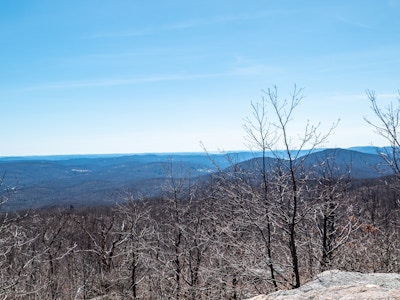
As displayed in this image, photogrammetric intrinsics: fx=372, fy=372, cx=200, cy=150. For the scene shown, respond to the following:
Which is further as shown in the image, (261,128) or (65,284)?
(65,284)

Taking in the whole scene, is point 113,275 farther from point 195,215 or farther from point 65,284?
point 65,284


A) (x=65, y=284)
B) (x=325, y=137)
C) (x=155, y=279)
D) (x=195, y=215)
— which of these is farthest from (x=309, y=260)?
(x=65, y=284)

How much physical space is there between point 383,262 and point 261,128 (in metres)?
5.75

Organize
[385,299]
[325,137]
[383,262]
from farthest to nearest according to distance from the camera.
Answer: [383,262]
[325,137]
[385,299]

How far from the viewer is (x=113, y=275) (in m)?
14.7

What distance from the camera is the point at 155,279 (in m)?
14.9

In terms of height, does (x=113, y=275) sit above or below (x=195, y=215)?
below

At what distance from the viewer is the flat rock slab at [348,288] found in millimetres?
4617

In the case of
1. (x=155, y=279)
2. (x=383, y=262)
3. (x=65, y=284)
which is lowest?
(x=65, y=284)

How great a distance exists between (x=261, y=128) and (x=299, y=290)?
3.25 meters

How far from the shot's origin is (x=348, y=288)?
4969 millimetres

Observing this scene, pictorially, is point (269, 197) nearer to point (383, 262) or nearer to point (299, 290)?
point (299, 290)

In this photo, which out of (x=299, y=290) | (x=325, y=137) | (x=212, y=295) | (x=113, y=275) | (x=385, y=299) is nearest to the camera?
(x=385, y=299)

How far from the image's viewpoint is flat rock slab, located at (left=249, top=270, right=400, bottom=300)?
462 cm
